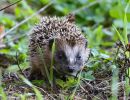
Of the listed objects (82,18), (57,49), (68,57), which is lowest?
(68,57)

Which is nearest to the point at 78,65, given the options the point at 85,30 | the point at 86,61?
the point at 86,61

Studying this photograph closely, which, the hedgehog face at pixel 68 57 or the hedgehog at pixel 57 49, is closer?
the hedgehog face at pixel 68 57

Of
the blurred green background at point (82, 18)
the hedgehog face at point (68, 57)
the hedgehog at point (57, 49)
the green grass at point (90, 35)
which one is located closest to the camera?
the green grass at point (90, 35)

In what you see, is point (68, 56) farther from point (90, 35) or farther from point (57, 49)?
point (90, 35)

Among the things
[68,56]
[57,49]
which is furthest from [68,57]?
[57,49]

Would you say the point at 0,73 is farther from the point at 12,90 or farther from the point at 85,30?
the point at 85,30

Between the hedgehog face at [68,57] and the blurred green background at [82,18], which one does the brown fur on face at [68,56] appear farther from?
the blurred green background at [82,18]

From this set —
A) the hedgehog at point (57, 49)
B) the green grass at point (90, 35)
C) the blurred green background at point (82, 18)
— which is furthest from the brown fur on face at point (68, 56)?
the blurred green background at point (82, 18)

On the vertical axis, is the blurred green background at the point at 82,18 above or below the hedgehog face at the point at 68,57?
above
